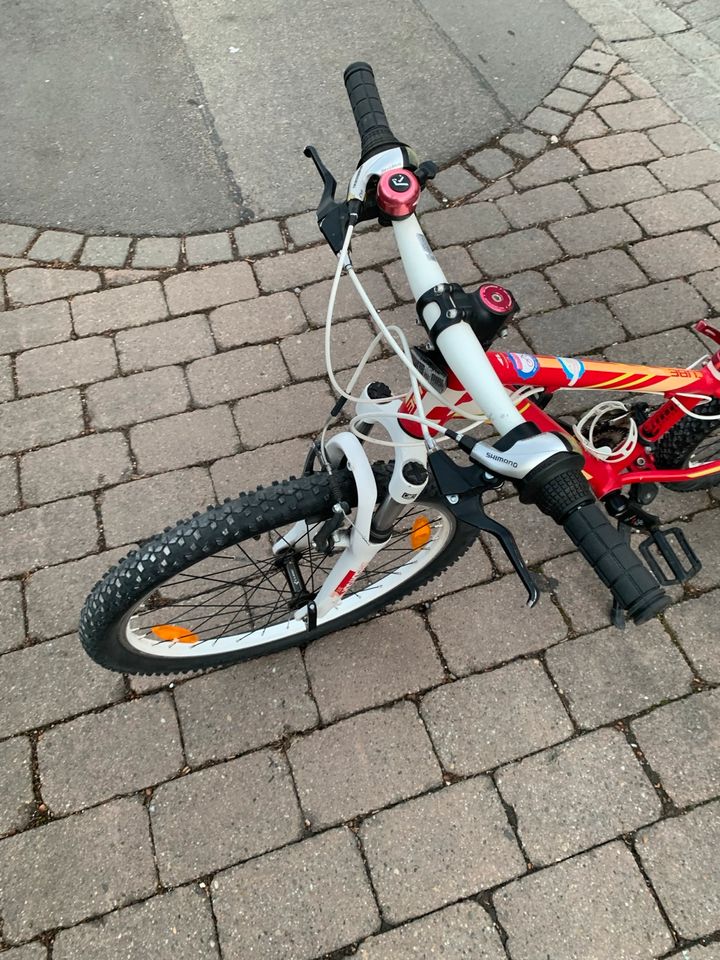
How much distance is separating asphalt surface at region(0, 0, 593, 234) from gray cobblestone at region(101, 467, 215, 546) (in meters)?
1.56

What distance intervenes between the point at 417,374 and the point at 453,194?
275 cm

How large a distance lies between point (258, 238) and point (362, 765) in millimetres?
2612

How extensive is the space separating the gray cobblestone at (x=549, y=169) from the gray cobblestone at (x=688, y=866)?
310 centimetres

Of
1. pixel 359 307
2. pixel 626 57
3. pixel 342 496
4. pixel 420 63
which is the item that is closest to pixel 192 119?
pixel 420 63

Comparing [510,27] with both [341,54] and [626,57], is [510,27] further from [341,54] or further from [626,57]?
[341,54]

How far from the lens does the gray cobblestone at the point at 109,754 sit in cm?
240

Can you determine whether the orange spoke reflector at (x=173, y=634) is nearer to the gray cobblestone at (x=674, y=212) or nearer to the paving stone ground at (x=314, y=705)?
the paving stone ground at (x=314, y=705)

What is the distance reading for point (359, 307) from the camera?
3561 mm

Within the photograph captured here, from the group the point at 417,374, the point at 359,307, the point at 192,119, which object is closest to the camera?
the point at 417,374

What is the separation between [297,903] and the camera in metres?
2.22

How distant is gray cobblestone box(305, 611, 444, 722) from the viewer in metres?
2.57

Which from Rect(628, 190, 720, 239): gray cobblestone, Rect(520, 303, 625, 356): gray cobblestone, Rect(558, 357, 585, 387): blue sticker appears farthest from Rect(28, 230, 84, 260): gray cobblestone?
Rect(628, 190, 720, 239): gray cobblestone

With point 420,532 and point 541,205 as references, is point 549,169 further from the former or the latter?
point 420,532

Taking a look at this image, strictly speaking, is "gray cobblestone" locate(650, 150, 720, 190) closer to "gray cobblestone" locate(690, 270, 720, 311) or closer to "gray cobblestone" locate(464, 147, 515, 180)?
"gray cobblestone" locate(690, 270, 720, 311)
